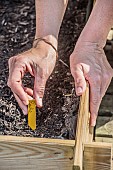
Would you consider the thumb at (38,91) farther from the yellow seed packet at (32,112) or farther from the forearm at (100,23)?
the forearm at (100,23)

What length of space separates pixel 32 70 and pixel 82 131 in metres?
0.35

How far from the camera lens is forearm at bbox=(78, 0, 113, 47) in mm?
1670

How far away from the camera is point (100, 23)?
66.0 inches

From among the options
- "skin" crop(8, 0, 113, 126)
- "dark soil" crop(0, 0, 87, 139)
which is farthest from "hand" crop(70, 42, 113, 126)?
"dark soil" crop(0, 0, 87, 139)

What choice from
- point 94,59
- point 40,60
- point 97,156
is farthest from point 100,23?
point 97,156

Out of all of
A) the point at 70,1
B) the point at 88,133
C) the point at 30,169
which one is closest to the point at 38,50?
the point at 88,133

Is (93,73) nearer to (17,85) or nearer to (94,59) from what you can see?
(94,59)

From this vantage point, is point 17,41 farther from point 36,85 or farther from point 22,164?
point 22,164

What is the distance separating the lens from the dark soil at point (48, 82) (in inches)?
65.0

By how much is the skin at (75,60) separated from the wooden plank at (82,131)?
0.04 m

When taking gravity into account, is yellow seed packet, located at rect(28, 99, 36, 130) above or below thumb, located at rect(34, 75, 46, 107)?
below

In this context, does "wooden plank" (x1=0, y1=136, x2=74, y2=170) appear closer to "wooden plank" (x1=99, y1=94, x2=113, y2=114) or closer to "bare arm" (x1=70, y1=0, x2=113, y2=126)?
"bare arm" (x1=70, y1=0, x2=113, y2=126)

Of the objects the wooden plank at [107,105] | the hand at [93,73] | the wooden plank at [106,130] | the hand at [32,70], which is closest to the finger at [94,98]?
the hand at [93,73]

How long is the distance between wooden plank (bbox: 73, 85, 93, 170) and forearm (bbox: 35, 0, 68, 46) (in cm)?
36
